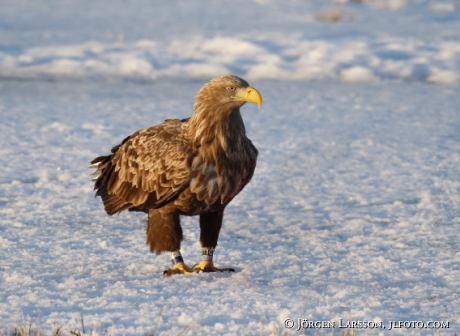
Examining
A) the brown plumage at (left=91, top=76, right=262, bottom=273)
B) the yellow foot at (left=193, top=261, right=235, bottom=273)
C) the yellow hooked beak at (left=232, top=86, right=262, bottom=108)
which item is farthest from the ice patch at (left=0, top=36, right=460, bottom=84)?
the yellow hooked beak at (left=232, top=86, right=262, bottom=108)

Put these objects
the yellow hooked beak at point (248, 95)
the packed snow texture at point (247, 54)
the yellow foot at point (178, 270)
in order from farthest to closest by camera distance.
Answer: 1. the packed snow texture at point (247, 54)
2. the yellow foot at point (178, 270)
3. the yellow hooked beak at point (248, 95)

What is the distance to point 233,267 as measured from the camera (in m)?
5.70

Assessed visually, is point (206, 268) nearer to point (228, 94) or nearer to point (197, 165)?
point (197, 165)

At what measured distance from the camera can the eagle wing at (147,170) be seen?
514cm

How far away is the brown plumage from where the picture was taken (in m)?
5.09

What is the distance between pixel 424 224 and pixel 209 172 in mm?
2472

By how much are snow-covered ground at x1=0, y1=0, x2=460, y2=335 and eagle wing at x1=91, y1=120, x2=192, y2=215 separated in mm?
461

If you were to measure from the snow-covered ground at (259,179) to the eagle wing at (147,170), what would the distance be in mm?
461

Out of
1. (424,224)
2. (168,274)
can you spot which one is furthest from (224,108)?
(424,224)

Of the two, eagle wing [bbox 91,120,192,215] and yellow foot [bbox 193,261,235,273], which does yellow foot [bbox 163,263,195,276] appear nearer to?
yellow foot [bbox 193,261,235,273]

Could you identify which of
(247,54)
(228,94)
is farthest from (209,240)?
(247,54)

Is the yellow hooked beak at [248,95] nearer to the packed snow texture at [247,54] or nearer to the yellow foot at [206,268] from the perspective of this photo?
the yellow foot at [206,268]

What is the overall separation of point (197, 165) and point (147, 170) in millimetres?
446

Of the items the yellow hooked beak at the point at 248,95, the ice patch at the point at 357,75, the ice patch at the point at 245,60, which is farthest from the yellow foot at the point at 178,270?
the ice patch at the point at 357,75
